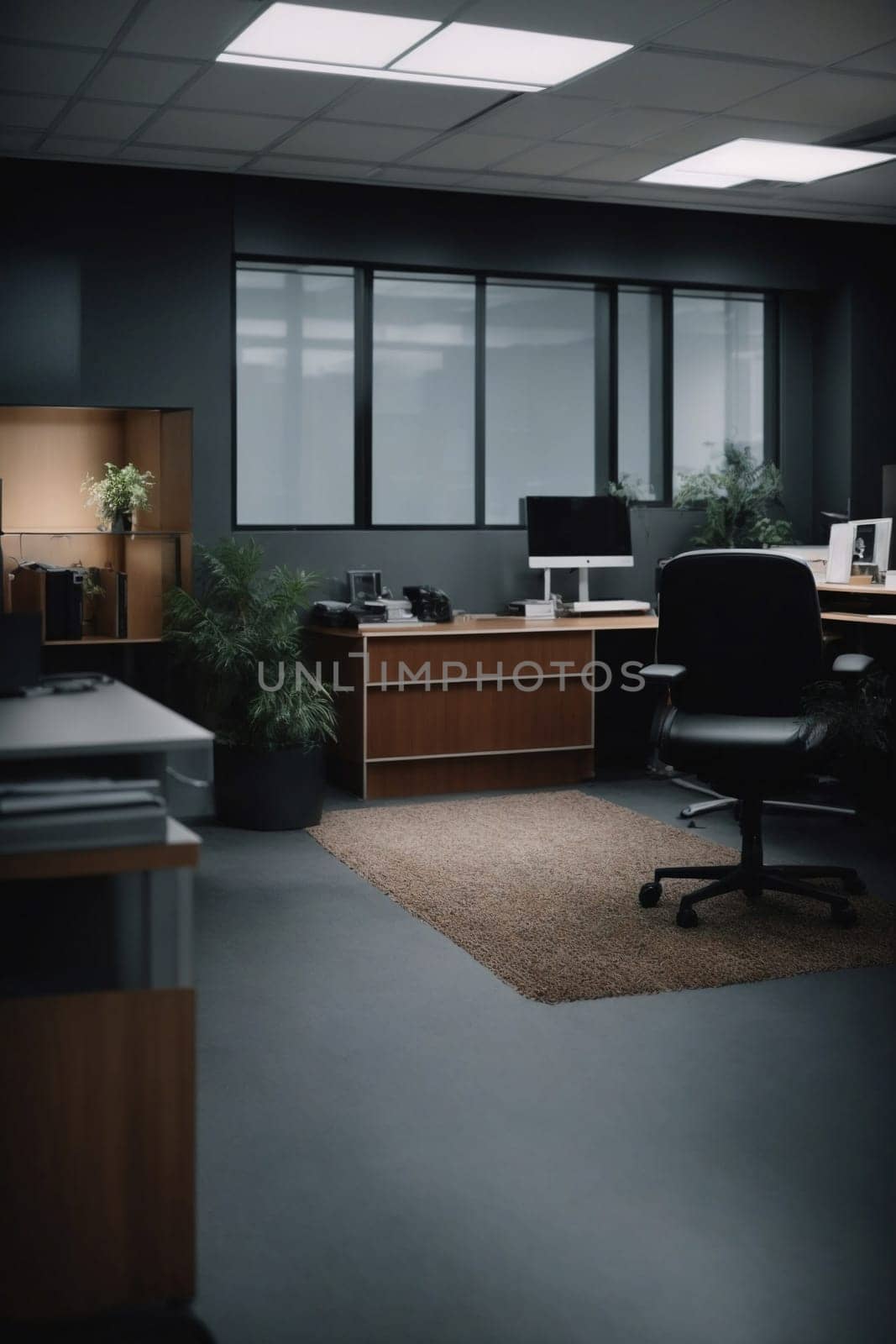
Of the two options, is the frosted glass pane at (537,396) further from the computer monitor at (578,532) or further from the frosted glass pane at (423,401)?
the computer monitor at (578,532)

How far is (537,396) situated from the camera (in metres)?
7.29

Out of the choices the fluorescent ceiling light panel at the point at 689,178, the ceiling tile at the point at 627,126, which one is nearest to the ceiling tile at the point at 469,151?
the ceiling tile at the point at 627,126

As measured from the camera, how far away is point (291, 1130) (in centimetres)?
288

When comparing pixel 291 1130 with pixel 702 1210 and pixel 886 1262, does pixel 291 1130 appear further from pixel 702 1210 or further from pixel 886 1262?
pixel 886 1262

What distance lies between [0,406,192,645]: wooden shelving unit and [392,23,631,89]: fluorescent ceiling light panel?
2.08 metres

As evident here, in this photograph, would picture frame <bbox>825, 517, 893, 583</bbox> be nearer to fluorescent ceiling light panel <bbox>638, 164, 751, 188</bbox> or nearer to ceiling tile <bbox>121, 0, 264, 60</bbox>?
fluorescent ceiling light panel <bbox>638, 164, 751, 188</bbox>

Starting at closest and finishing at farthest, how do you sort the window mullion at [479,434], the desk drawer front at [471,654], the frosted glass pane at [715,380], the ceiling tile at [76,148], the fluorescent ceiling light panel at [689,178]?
1. the ceiling tile at [76,148]
2. the desk drawer front at [471,654]
3. the fluorescent ceiling light panel at [689,178]
4. the window mullion at [479,434]
5. the frosted glass pane at [715,380]

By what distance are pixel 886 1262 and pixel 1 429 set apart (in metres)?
5.05

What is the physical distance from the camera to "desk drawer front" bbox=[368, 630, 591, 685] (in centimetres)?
614

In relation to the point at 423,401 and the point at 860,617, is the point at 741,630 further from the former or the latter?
the point at 423,401

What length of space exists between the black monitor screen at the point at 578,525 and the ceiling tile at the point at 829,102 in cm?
201

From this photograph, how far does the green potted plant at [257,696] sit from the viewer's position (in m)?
5.66

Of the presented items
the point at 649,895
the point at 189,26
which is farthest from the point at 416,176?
the point at 649,895

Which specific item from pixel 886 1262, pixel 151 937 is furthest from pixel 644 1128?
pixel 151 937
